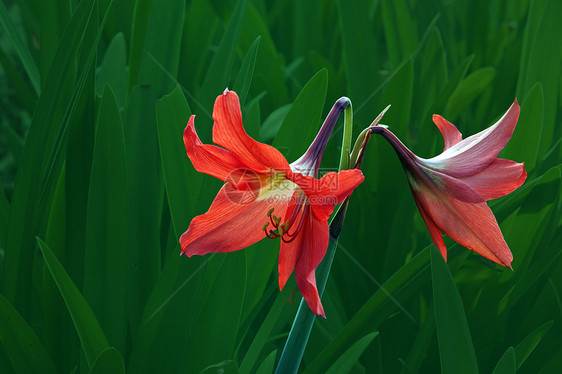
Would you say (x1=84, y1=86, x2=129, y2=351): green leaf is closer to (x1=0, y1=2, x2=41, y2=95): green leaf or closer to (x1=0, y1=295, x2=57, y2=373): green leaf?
(x1=0, y1=295, x2=57, y2=373): green leaf

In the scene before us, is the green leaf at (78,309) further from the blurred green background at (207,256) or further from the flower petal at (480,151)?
the flower petal at (480,151)

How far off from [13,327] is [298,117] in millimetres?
523

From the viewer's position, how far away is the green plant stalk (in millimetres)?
625

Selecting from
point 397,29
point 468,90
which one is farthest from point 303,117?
point 397,29

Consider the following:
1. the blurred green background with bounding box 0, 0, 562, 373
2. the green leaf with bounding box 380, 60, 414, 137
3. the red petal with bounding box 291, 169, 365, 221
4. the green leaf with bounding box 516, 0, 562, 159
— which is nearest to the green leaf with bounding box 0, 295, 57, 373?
the blurred green background with bounding box 0, 0, 562, 373

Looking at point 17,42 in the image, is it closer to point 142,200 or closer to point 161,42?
point 161,42

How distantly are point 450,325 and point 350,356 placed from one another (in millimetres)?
161

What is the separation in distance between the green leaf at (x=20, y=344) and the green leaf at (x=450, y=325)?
554 millimetres

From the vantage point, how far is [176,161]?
38.0 inches

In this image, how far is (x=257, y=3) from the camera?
6.16ft

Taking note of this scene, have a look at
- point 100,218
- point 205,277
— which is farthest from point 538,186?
point 100,218

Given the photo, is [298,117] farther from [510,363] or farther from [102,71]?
[102,71]

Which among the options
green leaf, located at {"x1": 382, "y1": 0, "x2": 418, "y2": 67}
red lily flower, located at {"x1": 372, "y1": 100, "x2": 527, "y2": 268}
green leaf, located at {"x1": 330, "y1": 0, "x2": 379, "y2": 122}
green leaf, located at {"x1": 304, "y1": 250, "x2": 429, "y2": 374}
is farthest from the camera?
green leaf, located at {"x1": 382, "y1": 0, "x2": 418, "y2": 67}

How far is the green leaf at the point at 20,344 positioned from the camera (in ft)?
2.69
